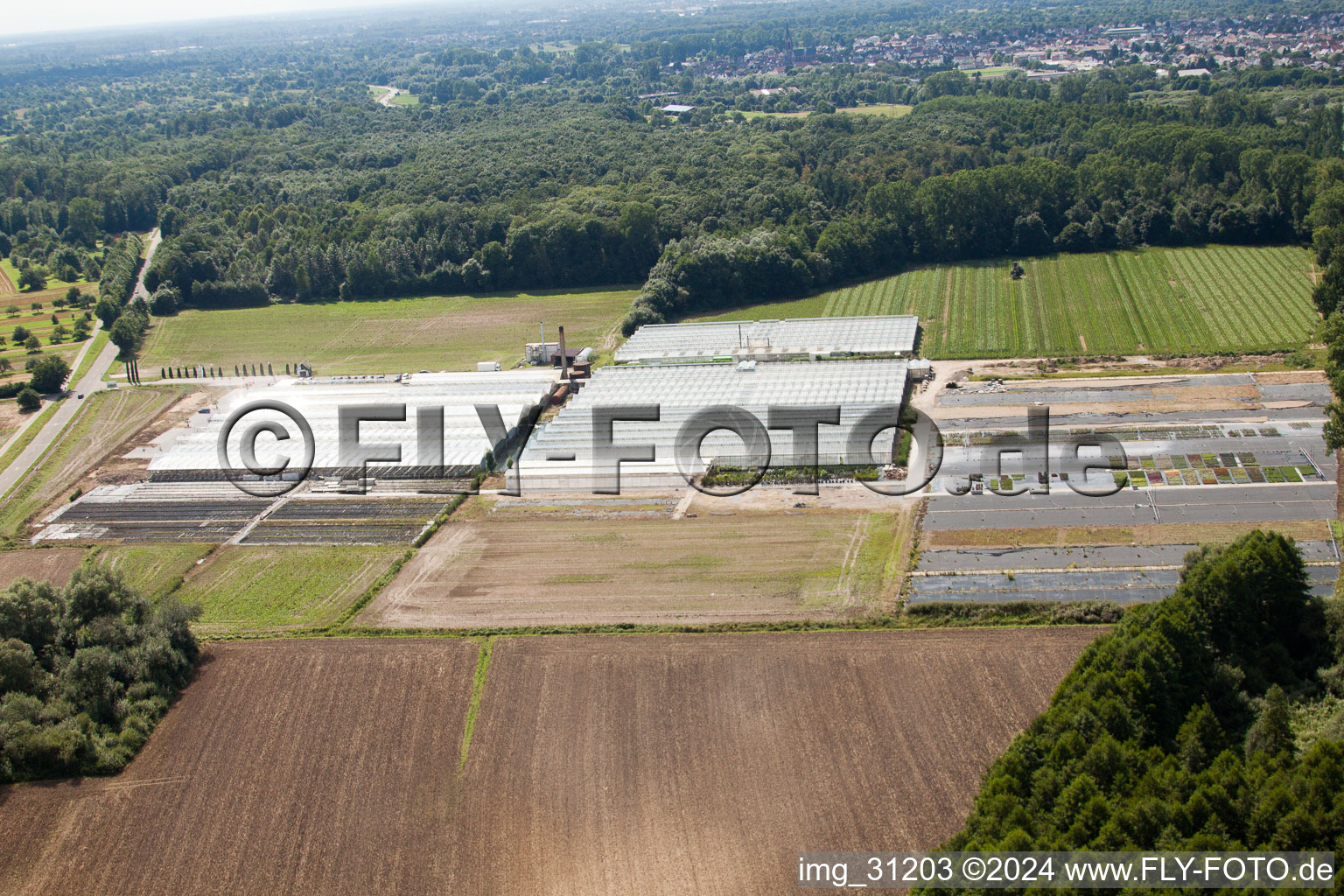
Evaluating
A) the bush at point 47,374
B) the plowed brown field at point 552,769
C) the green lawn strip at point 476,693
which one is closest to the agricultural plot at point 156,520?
the plowed brown field at point 552,769

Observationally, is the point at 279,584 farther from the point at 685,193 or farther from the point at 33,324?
the point at 685,193

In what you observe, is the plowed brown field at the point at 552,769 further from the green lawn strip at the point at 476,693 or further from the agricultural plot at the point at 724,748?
the green lawn strip at the point at 476,693

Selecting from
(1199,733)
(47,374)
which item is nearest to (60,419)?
(47,374)

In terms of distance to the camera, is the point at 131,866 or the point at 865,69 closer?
the point at 131,866

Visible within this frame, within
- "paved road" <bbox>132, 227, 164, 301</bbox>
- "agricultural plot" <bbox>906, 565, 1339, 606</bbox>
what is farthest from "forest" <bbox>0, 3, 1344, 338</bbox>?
"agricultural plot" <bbox>906, 565, 1339, 606</bbox>

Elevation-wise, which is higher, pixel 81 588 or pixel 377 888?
pixel 81 588

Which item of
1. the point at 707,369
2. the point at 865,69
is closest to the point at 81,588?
the point at 707,369

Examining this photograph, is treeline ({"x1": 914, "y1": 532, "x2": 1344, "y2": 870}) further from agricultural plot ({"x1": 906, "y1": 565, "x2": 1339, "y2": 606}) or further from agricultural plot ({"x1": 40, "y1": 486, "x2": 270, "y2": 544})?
agricultural plot ({"x1": 40, "y1": 486, "x2": 270, "y2": 544})

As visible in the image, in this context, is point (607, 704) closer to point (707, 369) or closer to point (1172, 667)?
point (1172, 667)
